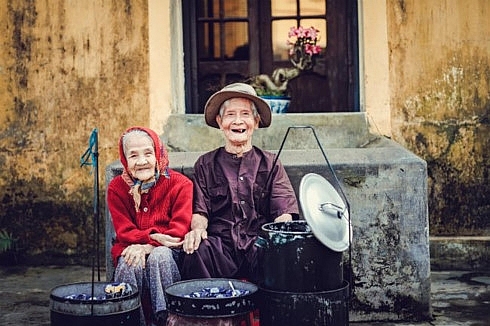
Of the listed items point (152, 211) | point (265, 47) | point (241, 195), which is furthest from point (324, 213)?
point (265, 47)

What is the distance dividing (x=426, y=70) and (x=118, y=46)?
273 centimetres

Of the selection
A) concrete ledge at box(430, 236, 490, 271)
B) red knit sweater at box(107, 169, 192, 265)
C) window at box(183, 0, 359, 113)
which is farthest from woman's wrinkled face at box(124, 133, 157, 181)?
concrete ledge at box(430, 236, 490, 271)

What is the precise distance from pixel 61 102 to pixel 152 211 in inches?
110

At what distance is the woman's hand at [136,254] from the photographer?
4.39 meters

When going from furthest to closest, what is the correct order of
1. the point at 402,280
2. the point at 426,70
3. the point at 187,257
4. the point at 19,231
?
the point at 19,231, the point at 426,70, the point at 402,280, the point at 187,257

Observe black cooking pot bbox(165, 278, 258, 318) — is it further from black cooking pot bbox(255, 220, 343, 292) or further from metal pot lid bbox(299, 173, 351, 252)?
metal pot lid bbox(299, 173, 351, 252)

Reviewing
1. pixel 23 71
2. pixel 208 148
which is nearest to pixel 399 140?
pixel 208 148

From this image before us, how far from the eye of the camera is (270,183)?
480 cm

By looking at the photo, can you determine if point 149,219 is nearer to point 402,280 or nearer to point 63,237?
point 402,280

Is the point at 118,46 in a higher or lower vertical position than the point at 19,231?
higher

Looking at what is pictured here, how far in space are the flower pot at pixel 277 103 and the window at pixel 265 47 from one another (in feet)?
2.32

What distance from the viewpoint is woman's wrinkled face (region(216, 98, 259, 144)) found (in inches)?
189

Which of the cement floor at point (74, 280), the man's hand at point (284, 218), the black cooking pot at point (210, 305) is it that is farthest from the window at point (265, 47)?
the black cooking pot at point (210, 305)

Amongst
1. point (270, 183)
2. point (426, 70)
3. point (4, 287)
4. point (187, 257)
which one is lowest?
point (4, 287)
